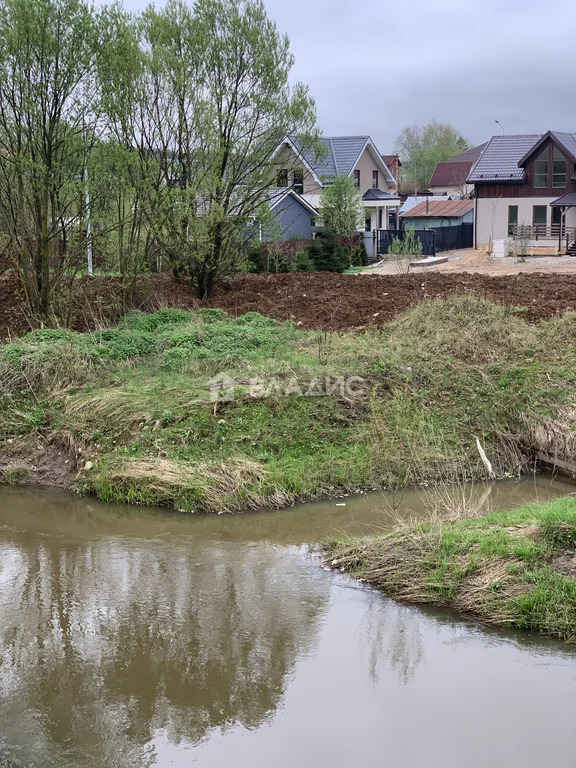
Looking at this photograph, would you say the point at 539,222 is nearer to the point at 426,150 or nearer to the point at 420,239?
the point at 420,239

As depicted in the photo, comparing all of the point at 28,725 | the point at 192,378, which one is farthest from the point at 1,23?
the point at 28,725

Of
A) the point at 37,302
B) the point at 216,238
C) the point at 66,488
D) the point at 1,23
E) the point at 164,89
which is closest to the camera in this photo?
the point at 66,488

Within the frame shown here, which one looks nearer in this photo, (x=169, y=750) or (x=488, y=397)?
(x=169, y=750)

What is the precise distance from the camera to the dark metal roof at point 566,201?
37250mm

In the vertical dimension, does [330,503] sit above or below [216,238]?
below

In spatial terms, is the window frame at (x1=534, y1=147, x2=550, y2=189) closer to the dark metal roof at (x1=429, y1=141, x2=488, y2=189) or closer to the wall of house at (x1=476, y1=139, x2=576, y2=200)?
the wall of house at (x1=476, y1=139, x2=576, y2=200)

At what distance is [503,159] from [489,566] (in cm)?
3815

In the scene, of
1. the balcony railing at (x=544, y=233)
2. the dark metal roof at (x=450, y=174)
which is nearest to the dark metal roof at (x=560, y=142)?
the balcony railing at (x=544, y=233)

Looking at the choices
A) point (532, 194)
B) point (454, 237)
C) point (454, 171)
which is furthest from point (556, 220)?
point (454, 171)

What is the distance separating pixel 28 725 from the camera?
5930 mm

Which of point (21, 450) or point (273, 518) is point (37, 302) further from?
point (273, 518)

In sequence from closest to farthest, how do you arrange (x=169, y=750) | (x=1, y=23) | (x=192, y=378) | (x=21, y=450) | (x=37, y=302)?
1. (x=169, y=750)
2. (x=21, y=450)
3. (x=192, y=378)
4. (x=1, y=23)
5. (x=37, y=302)

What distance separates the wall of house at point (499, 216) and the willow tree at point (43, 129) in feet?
94.2

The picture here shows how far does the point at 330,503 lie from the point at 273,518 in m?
0.86
